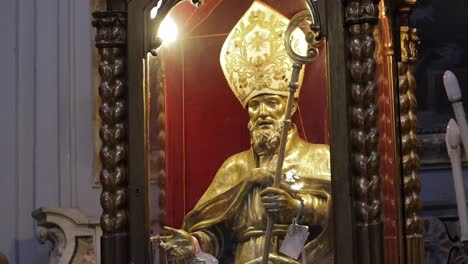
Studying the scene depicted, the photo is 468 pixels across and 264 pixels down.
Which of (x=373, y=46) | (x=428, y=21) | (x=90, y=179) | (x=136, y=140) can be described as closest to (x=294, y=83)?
(x=373, y=46)

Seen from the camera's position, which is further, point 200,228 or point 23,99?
point 23,99

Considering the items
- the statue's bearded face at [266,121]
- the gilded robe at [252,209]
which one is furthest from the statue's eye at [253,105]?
the gilded robe at [252,209]

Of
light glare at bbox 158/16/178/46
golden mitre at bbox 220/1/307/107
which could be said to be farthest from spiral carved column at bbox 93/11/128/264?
golden mitre at bbox 220/1/307/107

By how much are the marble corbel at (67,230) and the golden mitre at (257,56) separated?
74 centimetres

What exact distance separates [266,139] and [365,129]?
0.30 metres

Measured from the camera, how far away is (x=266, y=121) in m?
2.44

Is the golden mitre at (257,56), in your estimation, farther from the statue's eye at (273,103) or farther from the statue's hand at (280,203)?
the statue's hand at (280,203)

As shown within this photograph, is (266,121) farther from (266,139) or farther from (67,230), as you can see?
(67,230)

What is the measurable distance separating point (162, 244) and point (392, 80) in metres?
0.65

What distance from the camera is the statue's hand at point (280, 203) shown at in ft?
7.50

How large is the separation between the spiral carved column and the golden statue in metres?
0.12

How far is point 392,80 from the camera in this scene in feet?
8.12

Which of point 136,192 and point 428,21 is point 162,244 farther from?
point 428,21

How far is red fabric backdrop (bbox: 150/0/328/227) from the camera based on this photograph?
245 centimetres
